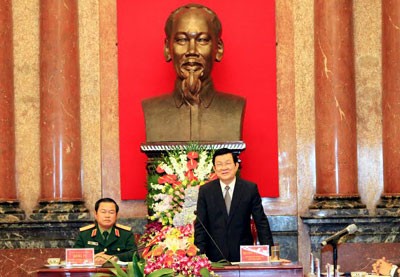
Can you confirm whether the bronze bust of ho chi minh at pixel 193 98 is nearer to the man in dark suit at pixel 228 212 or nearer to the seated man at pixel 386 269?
the man in dark suit at pixel 228 212

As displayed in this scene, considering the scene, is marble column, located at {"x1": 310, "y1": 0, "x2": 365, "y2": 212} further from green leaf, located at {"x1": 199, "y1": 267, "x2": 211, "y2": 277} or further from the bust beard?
green leaf, located at {"x1": 199, "y1": 267, "x2": 211, "y2": 277}

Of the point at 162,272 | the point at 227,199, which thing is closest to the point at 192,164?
the point at 227,199

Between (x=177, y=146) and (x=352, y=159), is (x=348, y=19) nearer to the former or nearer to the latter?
(x=352, y=159)

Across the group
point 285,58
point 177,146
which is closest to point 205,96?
point 177,146

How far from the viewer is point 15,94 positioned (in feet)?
31.9

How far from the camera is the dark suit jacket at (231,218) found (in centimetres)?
689

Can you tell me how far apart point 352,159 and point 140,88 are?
6.89 feet

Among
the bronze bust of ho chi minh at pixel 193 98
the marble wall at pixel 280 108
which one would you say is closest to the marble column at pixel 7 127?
the marble wall at pixel 280 108

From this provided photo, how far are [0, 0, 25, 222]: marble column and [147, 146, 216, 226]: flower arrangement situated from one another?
186 centimetres

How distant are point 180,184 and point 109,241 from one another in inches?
30.8

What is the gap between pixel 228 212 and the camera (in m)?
6.93

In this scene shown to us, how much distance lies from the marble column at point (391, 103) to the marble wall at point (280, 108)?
0.47ft

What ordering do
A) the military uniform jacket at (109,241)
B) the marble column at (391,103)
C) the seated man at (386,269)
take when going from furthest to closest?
the marble column at (391,103) → the military uniform jacket at (109,241) → the seated man at (386,269)

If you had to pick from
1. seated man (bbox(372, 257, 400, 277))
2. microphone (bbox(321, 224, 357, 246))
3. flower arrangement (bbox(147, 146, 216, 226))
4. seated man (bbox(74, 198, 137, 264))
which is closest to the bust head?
flower arrangement (bbox(147, 146, 216, 226))
